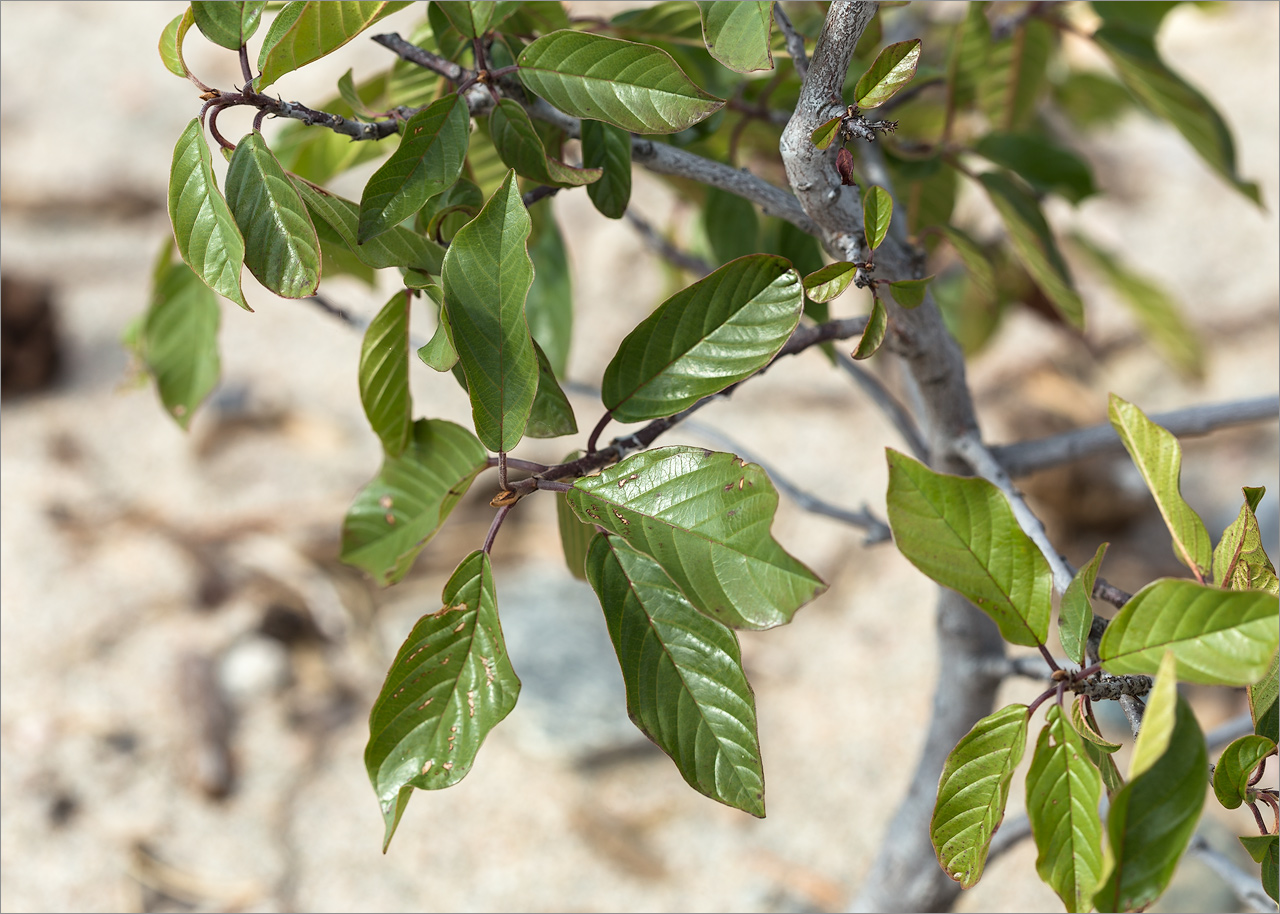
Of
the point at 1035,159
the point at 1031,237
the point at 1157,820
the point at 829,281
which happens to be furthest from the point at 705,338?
the point at 1035,159

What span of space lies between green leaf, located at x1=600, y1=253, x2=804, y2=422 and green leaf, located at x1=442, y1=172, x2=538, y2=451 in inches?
2.1

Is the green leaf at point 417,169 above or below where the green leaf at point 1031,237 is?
above

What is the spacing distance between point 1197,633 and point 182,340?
0.72 meters

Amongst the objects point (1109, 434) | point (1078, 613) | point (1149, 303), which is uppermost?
point (1078, 613)

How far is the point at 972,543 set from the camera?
0.42m

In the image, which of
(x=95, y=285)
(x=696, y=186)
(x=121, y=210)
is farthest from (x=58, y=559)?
(x=696, y=186)

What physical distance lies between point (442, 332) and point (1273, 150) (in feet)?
8.80

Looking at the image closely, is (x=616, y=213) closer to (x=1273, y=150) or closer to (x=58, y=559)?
(x=58, y=559)

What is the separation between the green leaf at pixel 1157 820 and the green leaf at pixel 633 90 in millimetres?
331

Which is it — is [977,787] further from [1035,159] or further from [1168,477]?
[1035,159]

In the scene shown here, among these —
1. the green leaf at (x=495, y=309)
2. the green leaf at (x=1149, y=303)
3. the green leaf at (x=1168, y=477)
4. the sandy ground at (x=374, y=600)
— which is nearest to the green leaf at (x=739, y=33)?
the green leaf at (x=495, y=309)

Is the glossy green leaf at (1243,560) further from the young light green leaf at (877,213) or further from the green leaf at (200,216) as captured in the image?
the green leaf at (200,216)

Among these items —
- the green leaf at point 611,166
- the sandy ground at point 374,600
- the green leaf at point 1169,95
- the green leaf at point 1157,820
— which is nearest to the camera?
the green leaf at point 1157,820

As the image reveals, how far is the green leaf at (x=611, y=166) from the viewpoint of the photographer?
54 centimetres
